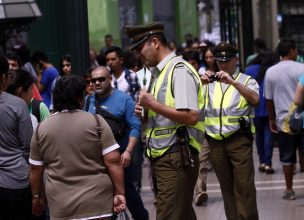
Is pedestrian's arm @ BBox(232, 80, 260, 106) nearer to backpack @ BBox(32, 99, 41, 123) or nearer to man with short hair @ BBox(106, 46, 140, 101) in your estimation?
backpack @ BBox(32, 99, 41, 123)

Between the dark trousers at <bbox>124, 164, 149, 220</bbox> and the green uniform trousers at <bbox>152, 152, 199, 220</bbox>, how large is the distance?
229cm

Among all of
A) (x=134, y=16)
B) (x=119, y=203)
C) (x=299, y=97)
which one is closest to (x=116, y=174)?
(x=119, y=203)

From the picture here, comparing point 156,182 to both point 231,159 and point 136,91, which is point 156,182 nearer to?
point 231,159

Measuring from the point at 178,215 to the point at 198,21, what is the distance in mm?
26060

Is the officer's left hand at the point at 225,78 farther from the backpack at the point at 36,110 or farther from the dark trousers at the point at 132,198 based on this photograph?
the backpack at the point at 36,110

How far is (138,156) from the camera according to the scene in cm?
1138

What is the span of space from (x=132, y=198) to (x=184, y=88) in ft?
9.11

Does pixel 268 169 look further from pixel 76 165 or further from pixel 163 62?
pixel 76 165

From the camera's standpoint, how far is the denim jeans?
1429 centimetres

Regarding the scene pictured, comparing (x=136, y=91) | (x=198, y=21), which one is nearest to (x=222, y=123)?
(x=136, y=91)

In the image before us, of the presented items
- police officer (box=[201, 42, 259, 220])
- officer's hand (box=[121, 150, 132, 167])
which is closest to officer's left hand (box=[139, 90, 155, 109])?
officer's hand (box=[121, 150, 132, 167])

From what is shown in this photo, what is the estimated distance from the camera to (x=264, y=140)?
1454 cm

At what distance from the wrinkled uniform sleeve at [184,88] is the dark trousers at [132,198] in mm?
2497

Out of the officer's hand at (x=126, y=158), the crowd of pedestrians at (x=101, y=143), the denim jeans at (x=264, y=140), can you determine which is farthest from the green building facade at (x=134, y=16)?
the crowd of pedestrians at (x=101, y=143)
